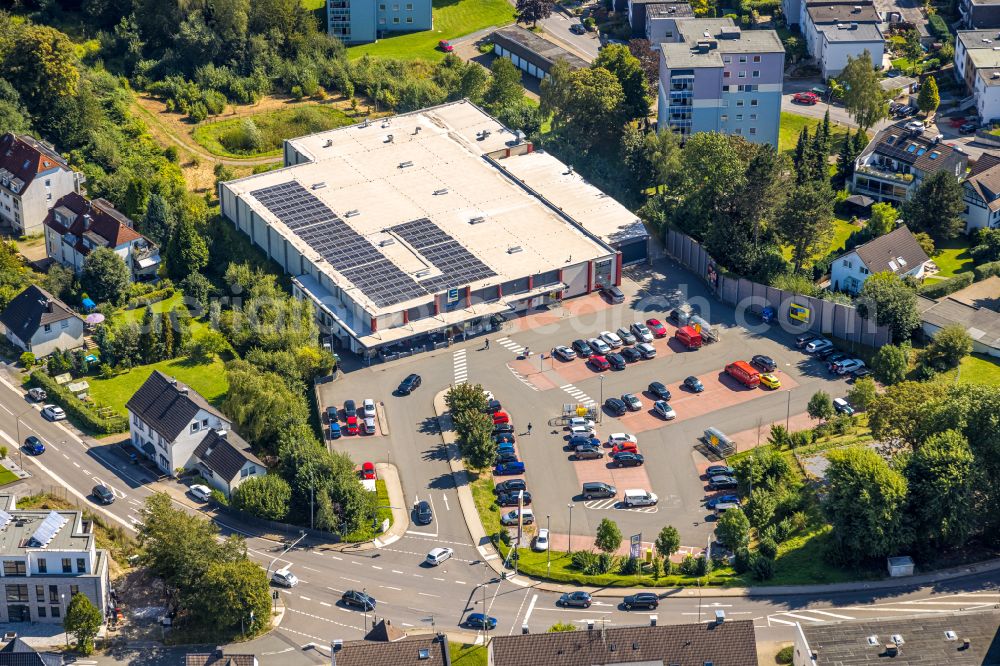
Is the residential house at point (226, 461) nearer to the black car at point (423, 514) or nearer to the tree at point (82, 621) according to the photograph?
the black car at point (423, 514)

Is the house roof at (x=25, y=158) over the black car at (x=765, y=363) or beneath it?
over

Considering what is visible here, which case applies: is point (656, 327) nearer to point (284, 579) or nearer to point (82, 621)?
point (284, 579)

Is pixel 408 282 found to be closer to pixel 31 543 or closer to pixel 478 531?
pixel 478 531

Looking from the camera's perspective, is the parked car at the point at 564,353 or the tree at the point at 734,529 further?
the parked car at the point at 564,353

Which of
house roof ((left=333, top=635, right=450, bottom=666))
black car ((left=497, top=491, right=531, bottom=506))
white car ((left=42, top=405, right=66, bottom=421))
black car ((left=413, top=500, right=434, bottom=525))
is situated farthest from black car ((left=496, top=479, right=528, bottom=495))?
white car ((left=42, top=405, right=66, bottom=421))

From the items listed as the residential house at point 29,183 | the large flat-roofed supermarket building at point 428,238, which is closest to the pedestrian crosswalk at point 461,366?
the large flat-roofed supermarket building at point 428,238

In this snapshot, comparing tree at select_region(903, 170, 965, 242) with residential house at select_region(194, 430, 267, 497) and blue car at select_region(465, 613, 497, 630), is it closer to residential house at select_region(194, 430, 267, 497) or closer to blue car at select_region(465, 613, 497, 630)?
blue car at select_region(465, 613, 497, 630)

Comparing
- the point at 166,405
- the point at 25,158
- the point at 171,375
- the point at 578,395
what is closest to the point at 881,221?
the point at 578,395

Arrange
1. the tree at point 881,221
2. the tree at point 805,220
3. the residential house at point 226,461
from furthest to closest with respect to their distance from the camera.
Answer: the tree at point 881,221, the tree at point 805,220, the residential house at point 226,461
